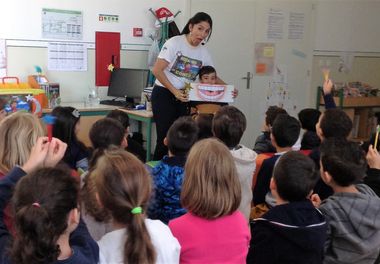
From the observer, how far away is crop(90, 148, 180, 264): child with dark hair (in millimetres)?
1266

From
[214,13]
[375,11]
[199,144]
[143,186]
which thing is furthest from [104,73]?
[375,11]

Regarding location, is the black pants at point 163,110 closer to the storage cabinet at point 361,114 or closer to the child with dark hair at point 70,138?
the child with dark hair at point 70,138

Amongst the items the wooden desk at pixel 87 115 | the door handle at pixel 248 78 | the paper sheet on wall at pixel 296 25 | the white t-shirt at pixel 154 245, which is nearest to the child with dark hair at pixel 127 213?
the white t-shirt at pixel 154 245

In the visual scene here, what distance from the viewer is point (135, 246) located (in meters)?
1.25

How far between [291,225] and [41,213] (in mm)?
915

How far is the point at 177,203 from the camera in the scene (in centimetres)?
201

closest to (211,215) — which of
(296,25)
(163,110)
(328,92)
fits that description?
(328,92)

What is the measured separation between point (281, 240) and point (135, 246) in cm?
62

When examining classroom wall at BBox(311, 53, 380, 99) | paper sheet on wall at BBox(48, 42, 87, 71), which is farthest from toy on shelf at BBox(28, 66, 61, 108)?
classroom wall at BBox(311, 53, 380, 99)

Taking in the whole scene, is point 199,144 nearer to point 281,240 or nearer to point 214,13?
point 281,240

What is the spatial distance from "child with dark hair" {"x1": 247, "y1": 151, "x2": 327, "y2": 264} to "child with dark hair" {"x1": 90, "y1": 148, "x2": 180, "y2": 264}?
0.47m

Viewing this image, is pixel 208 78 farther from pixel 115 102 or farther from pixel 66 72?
pixel 66 72

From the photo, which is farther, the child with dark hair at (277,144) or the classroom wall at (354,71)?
the classroom wall at (354,71)

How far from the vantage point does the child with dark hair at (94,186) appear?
1.39m
